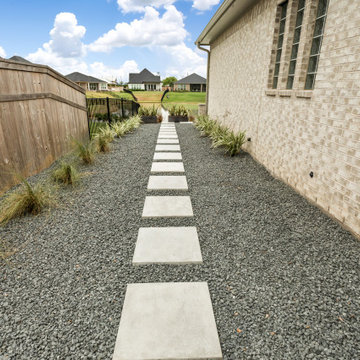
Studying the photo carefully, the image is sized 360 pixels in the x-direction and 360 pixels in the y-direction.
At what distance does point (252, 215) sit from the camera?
288 cm

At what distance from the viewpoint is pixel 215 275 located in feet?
6.32

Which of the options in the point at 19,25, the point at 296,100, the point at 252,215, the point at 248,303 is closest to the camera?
the point at 248,303

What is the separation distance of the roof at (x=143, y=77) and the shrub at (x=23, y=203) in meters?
64.2

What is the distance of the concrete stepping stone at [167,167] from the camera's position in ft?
14.4

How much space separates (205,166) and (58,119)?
2.90 m

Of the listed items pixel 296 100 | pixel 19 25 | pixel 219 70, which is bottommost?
pixel 296 100

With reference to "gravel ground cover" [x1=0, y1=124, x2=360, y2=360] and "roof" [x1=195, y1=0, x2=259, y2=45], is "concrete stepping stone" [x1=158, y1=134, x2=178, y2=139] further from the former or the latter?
"gravel ground cover" [x1=0, y1=124, x2=360, y2=360]

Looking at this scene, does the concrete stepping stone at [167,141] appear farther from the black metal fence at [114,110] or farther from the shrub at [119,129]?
the black metal fence at [114,110]

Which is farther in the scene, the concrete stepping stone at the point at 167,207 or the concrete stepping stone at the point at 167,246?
the concrete stepping stone at the point at 167,207

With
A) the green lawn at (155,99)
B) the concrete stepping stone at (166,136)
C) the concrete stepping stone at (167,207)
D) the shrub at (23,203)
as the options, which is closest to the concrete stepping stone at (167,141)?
the concrete stepping stone at (166,136)

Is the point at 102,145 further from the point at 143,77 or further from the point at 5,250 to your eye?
the point at 143,77

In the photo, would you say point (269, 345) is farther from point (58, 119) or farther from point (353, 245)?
point (58, 119)

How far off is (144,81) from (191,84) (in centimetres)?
1183

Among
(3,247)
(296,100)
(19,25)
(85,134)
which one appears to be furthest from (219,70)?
(19,25)
